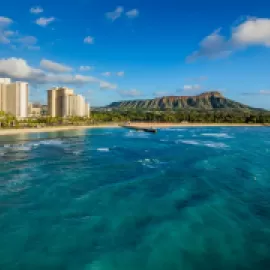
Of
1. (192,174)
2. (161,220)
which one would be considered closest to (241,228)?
(161,220)

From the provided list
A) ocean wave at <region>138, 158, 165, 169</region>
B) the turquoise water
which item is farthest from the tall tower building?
the turquoise water

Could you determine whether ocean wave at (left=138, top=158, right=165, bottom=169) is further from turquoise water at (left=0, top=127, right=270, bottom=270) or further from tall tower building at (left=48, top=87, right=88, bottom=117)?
tall tower building at (left=48, top=87, right=88, bottom=117)

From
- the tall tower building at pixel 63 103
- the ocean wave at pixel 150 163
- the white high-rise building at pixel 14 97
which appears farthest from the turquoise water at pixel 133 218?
the tall tower building at pixel 63 103

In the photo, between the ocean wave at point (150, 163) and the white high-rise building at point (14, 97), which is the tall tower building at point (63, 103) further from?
the ocean wave at point (150, 163)

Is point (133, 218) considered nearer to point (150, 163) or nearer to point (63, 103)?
point (150, 163)

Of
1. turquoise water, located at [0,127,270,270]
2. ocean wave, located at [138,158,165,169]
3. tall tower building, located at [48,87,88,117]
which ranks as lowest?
turquoise water, located at [0,127,270,270]

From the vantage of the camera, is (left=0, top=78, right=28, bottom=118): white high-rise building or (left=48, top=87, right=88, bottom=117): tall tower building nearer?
(left=0, top=78, right=28, bottom=118): white high-rise building
